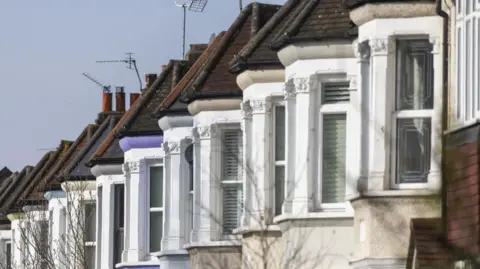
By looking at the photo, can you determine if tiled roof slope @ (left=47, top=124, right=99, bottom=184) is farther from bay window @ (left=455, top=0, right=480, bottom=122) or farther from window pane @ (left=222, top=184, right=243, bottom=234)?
bay window @ (left=455, top=0, right=480, bottom=122)

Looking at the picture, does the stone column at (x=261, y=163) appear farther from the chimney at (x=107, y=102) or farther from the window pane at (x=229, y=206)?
the chimney at (x=107, y=102)

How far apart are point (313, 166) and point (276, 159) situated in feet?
8.23

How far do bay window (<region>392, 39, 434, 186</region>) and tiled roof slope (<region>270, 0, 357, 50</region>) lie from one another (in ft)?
8.86

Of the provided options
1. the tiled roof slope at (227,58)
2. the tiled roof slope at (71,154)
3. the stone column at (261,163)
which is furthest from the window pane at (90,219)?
the stone column at (261,163)

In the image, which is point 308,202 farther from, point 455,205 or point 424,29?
point 455,205

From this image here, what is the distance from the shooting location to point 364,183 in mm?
25406

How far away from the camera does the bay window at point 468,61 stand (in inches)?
853

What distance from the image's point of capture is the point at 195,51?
42.8 m

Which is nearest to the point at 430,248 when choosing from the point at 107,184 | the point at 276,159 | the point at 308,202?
the point at 308,202

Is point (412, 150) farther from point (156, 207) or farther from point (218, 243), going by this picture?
point (156, 207)

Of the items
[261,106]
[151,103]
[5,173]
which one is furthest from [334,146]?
[5,173]

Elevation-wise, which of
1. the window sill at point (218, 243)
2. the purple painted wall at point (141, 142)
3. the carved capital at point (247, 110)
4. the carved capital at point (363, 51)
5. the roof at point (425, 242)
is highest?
the carved capital at point (363, 51)

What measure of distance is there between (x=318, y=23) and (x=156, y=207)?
1285 cm

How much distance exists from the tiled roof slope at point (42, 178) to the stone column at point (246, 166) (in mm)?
26845
